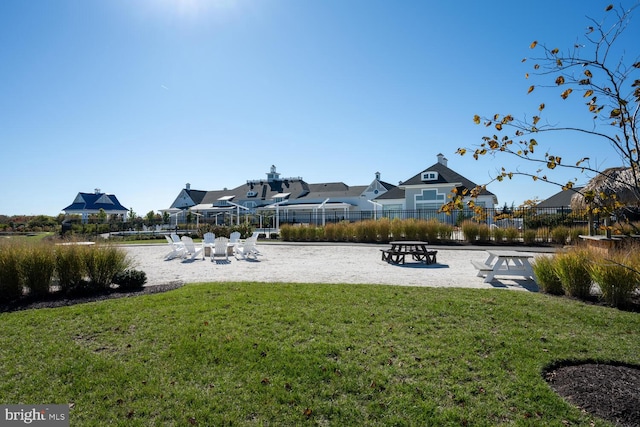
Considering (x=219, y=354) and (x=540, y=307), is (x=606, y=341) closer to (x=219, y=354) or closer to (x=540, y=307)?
(x=540, y=307)

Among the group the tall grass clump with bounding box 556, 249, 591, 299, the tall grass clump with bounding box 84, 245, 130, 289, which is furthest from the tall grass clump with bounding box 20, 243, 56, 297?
the tall grass clump with bounding box 556, 249, 591, 299

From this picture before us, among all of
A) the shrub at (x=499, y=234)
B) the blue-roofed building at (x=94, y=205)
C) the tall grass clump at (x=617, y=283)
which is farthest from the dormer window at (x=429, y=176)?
the blue-roofed building at (x=94, y=205)

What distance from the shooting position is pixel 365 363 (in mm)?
3908

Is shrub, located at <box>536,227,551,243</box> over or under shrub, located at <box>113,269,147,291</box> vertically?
over

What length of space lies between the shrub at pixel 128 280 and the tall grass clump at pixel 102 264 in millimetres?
164

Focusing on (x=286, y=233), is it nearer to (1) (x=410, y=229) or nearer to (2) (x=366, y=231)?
(2) (x=366, y=231)

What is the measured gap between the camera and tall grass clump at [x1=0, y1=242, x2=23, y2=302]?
21.9 feet

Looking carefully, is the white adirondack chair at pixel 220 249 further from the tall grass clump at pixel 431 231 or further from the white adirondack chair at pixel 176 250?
the tall grass clump at pixel 431 231

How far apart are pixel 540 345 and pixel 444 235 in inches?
596

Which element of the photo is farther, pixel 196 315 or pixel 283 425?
pixel 196 315

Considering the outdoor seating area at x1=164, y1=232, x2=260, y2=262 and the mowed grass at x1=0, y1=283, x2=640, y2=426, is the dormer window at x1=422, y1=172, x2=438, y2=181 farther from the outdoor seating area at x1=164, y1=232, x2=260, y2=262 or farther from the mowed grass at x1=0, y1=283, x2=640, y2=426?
the mowed grass at x1=0, y1=283, x2=640, y2=426

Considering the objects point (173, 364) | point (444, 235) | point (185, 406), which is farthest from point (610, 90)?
point (444, 235)

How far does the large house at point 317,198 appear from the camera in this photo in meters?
31.7

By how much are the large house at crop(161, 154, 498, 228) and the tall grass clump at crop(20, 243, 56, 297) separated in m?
24.7
